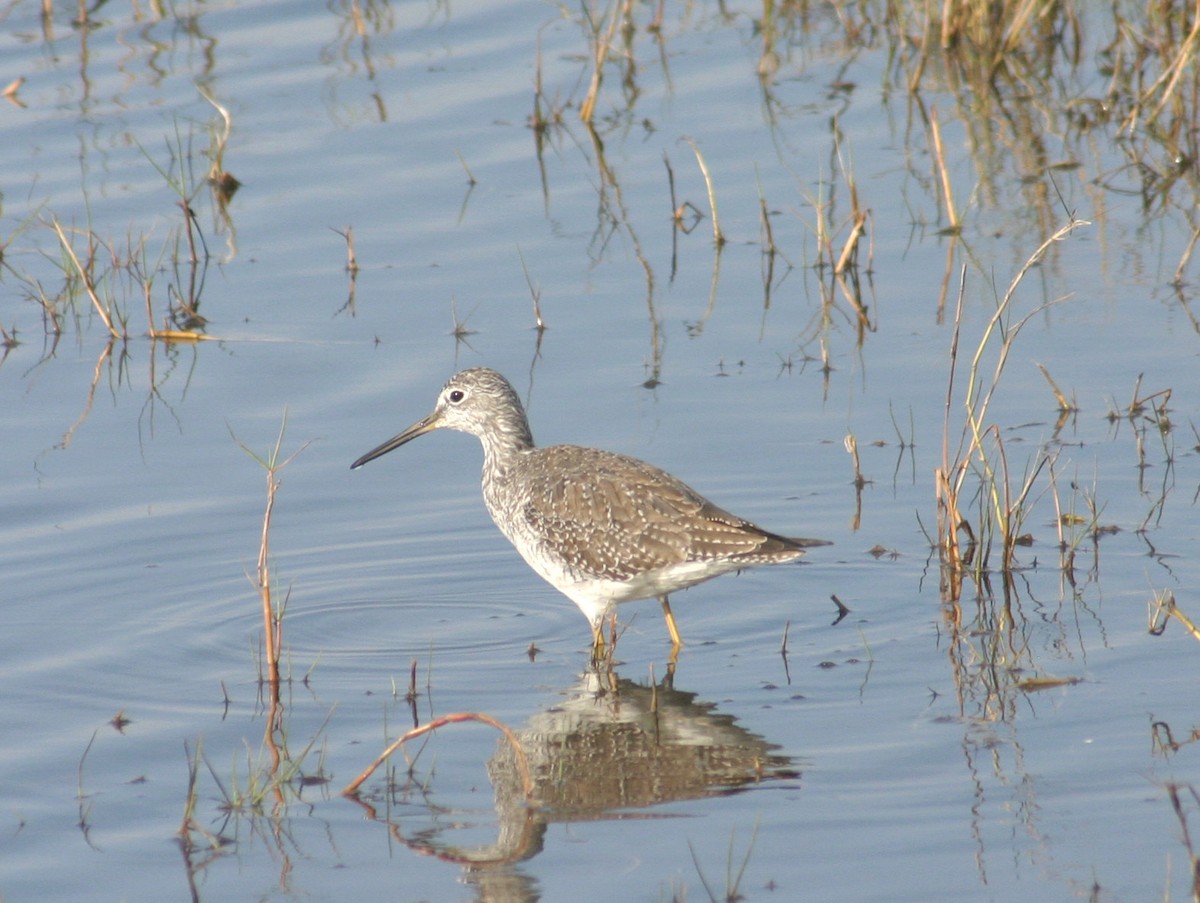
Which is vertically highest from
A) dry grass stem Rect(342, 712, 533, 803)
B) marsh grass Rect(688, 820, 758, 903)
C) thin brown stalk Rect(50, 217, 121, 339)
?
thin brown stalk Rect(50, 217, 121, 339)

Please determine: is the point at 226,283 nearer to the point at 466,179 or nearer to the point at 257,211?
the point at 257,211

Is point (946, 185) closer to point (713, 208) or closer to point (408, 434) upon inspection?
point (713, 208)

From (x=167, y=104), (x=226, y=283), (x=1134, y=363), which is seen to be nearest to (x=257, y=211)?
(x=226, y=283)

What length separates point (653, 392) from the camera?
10031mm

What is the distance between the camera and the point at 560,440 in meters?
9.57

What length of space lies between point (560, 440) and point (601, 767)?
10.1 feet

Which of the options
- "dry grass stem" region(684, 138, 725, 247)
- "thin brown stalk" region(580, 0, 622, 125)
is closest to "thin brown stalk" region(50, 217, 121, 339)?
"dry grass stem" region(684, 138, 725, 247)

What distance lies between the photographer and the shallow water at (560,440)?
20.1 ft

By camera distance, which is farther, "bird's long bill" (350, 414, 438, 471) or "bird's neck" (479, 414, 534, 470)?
"bird's long bill" (350, 414, 438, 471)

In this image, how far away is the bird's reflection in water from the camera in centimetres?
604

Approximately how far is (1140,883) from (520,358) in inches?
222

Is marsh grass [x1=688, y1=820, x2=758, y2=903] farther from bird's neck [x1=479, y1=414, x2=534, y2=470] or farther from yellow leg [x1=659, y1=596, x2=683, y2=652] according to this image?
bird's neck [x1=479, y1=414, x2=534, y2=470]

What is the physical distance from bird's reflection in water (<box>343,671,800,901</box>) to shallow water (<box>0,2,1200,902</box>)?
1.0 inches

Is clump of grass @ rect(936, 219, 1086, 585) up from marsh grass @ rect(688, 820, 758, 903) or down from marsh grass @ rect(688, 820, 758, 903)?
up
